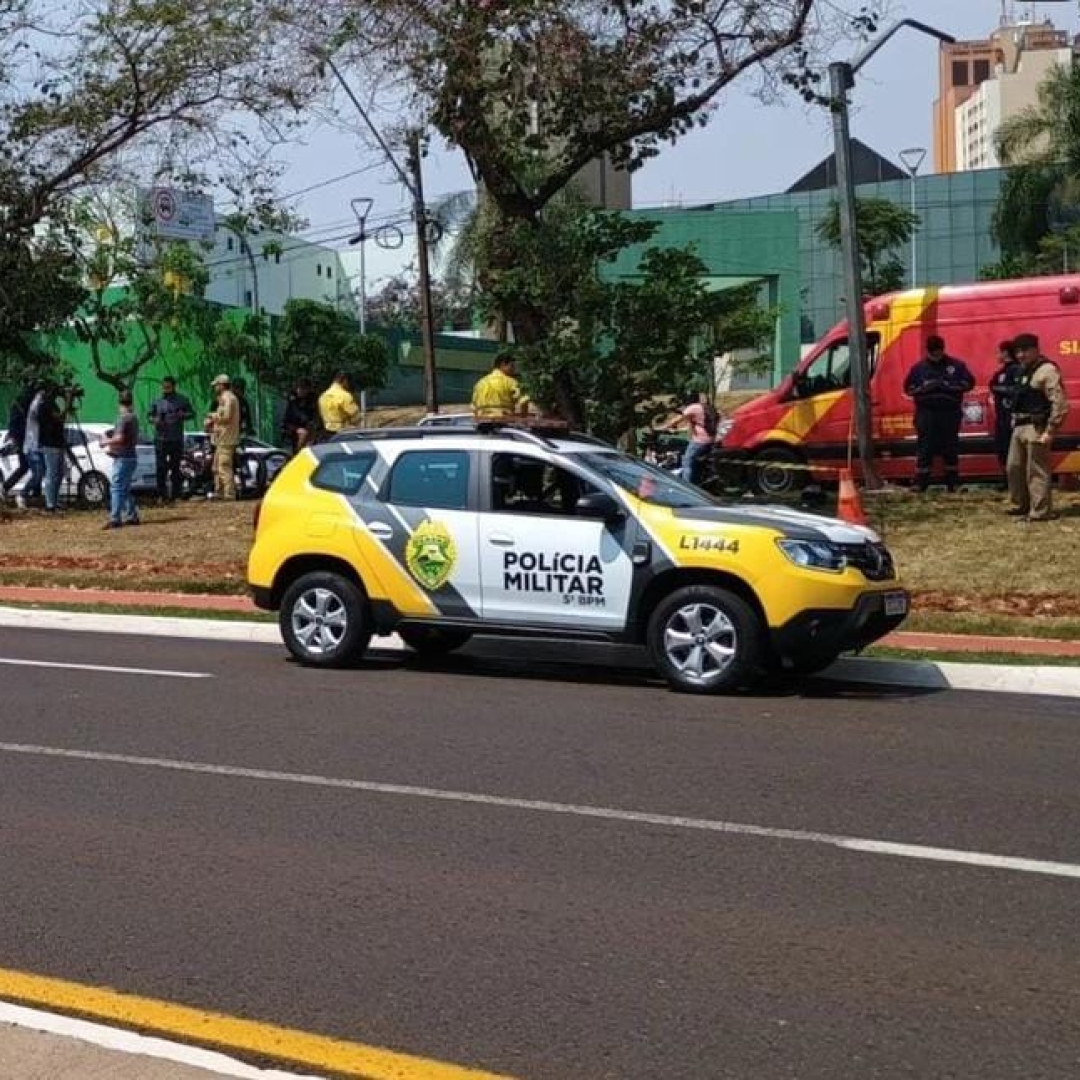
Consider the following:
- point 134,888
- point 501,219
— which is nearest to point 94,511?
point 501,219

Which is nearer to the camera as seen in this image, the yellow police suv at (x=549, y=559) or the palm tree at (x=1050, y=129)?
the yellow police suv at (x=549, y=559)

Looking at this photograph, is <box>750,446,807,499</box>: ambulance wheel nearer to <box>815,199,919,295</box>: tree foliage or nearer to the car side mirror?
the car side mirror

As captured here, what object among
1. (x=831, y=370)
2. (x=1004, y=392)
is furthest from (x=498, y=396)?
(x=831, y=370)

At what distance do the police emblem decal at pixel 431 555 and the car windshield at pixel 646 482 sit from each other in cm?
113

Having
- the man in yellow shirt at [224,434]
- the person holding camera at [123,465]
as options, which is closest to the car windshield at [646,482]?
the person holding camera at [123,465]

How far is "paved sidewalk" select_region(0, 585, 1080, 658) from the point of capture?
12141 millimetres

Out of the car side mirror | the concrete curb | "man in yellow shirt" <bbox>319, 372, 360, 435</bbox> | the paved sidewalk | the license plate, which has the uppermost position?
"man in yellow shirt" <bbox>319, 372, 360, 435</bbox>

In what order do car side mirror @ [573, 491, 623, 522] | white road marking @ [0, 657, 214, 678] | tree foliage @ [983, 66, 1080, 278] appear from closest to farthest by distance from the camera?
1. car side mirror @ [573, 491, 623, 522]
2. white road marking @ [0, 657, 214, 678]
3. tree foliage @ [983, 66, 1080, 278]

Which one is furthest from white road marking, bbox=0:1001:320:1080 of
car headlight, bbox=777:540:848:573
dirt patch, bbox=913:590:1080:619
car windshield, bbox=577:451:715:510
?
dirt patch, bbox=913:590:1080:619

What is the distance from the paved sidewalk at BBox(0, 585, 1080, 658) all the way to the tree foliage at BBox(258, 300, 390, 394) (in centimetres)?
2321

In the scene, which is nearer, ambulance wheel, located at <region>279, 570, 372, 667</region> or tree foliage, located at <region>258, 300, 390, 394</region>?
ambulance wheel, located at <region>279, 570, 372, 667</region>

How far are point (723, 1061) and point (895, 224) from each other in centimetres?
4937

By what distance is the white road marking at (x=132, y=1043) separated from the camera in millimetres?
4137

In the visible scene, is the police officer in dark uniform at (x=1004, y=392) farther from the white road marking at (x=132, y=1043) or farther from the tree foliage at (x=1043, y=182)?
the tree foliage at (x=1043, y=182)
